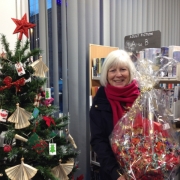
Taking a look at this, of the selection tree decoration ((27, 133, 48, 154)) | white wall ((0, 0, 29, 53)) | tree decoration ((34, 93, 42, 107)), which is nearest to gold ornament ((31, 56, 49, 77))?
tree decoration ((34, 93, 42, 107))

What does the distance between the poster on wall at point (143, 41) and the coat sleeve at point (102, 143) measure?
1.09 m

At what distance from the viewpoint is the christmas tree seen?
124cm

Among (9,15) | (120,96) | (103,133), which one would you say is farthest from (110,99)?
(9,15)

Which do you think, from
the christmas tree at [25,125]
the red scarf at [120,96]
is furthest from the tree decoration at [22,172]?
the red scarf at [120,96]

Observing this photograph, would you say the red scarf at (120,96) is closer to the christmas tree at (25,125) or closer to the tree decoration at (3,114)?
the christmas tree at (25,125)

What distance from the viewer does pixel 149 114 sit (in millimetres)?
1226

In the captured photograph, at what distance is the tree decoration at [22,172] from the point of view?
1.19 meters

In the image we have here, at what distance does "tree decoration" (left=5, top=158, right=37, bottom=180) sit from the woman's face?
0.75m

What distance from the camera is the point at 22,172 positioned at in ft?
3.92

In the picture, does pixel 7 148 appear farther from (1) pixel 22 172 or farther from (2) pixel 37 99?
(2) pixel 37 99

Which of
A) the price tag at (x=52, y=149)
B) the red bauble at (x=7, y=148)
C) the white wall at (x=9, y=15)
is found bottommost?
the price tag at (x=52, y=149)

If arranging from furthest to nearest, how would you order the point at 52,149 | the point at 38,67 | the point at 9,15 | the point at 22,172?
1. the point at 9,15
2. the point at 38,67
3. the point at 52,149
4. the point at 22,172

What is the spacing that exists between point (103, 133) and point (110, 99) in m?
0.23

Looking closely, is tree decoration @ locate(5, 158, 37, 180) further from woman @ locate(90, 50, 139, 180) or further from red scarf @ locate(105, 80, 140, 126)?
red scarf @ locate(105, 80, 140, 126)
